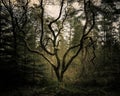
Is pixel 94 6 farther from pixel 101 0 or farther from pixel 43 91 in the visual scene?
pixel 43 91

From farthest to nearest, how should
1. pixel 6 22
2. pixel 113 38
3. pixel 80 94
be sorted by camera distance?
1. pixel 113 38
2. pixel 6 22
3. pixel 80 94

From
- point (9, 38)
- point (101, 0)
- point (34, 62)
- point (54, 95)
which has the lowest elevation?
point (54, 95)

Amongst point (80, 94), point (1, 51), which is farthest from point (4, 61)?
point (80, 94)

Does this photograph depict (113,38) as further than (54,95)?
Yes

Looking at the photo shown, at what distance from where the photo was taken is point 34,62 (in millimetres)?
25297

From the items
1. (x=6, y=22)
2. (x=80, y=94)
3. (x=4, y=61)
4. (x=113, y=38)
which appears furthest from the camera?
(x=113, y=38)

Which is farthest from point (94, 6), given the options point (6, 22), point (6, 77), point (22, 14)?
point (6, 77)

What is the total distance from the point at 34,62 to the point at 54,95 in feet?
20.1

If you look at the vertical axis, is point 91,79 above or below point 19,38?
below

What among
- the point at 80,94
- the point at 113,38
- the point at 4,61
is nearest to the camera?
the point at 80,94

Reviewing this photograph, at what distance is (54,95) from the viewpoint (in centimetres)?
2008

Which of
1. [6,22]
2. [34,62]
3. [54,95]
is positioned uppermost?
[6,22]

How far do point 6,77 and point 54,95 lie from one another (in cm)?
643

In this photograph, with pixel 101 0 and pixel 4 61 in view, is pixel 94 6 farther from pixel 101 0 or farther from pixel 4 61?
pixel 4 61
